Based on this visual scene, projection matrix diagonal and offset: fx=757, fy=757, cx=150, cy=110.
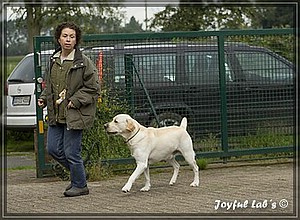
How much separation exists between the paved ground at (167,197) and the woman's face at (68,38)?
5.90 feet

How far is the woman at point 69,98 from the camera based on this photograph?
8.72 m

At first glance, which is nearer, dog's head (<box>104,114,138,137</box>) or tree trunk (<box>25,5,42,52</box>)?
dog's head (<box>104,114,138,137</box>)

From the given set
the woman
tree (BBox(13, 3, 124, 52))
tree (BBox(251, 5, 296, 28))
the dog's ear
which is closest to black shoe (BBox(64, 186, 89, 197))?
the woman

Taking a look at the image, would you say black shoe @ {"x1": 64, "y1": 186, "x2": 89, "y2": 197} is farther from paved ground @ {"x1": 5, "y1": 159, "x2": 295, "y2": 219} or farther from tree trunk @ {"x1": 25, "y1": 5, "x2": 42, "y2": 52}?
tree trunk @ {"x1": 25, "y1": 5, "x2": 42, "y2": 52}

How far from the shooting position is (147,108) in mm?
11414

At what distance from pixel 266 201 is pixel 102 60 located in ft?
12.3

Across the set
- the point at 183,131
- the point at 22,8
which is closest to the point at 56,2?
the point at 22,8

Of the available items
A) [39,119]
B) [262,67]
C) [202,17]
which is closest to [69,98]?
[39,119]

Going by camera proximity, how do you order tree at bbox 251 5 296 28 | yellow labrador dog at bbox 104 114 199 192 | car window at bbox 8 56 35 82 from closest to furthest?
yellow labrador dog at bbox 104 114 199 192 → car window at bbox 8 56 35 82 → tree at bbox 251 5 296 28

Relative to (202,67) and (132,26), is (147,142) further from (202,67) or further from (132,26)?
(132,26)

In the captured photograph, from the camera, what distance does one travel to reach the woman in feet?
28.6

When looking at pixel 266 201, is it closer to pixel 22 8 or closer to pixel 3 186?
pixel 3 186

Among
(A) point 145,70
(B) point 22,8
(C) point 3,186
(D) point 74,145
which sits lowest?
(C) point 3,186

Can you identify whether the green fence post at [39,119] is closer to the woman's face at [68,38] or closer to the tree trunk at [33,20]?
the woman's face at [68,38]
